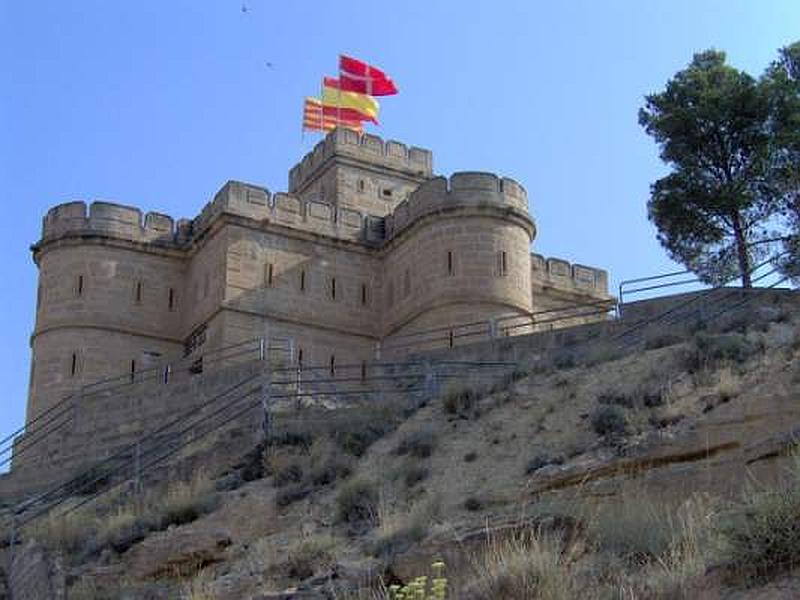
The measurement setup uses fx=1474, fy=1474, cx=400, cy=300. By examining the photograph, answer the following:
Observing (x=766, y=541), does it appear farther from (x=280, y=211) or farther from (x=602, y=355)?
(x=280, y=211)

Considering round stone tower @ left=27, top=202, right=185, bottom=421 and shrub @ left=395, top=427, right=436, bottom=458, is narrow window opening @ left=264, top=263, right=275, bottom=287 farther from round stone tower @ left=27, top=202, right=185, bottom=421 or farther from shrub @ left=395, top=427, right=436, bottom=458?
shrub @ left=395, top=427, right=436, bottom=458

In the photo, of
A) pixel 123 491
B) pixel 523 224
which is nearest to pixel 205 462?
pixel 123 491

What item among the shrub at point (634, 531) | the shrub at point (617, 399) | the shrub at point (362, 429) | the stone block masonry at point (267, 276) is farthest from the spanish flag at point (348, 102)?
the shrub at point (634, 531)

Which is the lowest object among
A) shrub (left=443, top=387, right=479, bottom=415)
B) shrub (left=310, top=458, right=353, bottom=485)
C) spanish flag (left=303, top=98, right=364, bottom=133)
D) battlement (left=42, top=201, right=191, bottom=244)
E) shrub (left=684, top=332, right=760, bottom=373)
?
shrub (left=310, top=458, right=353, bottom=485)

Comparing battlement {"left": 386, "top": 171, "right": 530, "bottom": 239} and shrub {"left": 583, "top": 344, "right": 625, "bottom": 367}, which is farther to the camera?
battlement {"left": 386, "top": 171, "right": 530, "bottom": 239}

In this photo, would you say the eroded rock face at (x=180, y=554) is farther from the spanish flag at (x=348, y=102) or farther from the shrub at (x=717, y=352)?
the spanish flag at (x=348, y=102)

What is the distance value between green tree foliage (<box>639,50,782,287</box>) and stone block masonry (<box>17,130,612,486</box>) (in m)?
4.01

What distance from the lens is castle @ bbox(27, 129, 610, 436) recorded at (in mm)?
32625

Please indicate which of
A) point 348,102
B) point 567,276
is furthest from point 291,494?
point 348,102

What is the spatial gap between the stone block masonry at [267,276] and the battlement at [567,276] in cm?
230

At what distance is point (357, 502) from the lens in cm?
1595

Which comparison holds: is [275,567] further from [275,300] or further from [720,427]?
[275,300]

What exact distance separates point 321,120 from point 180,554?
2959 cm

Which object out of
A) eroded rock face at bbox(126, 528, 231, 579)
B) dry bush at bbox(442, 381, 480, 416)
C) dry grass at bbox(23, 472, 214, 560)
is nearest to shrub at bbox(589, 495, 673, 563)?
eroded rock face at bbox(126, 528, 231, 579)
